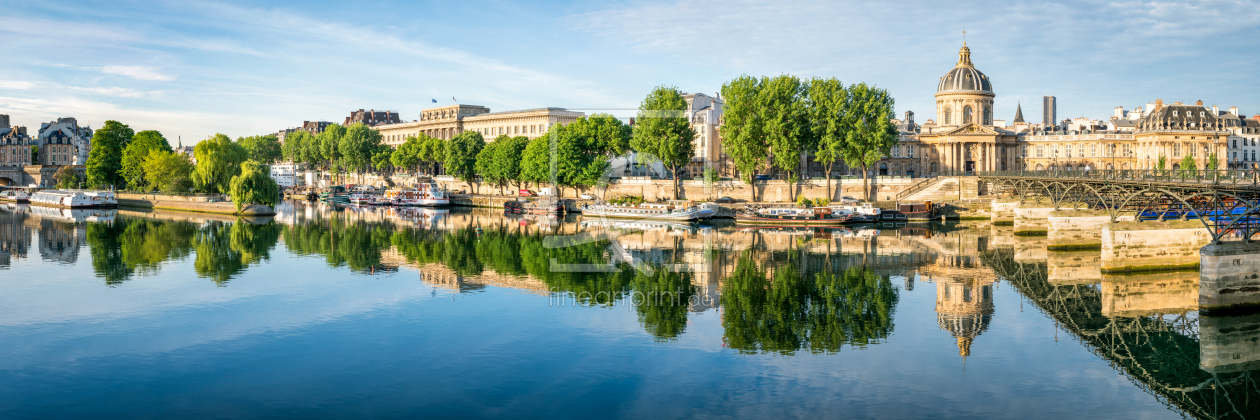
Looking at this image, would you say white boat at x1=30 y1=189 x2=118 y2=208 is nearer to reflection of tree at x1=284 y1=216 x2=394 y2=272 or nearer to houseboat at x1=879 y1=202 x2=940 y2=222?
reflection of tree at x1=284 y1=216 x2=394 y2=272

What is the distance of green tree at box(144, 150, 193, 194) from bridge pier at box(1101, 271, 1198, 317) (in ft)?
244

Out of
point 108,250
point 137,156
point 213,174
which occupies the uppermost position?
point 137,156

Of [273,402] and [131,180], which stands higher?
[131,180]

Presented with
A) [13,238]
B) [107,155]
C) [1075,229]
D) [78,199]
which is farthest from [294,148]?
[1075,229]

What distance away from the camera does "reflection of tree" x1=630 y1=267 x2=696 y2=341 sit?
22766 mm

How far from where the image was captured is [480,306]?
2614 centimetres

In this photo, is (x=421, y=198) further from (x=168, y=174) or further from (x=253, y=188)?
(x=168, y=174)

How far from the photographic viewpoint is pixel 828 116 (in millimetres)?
66750

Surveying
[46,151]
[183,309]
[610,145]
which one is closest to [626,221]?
[610,145]

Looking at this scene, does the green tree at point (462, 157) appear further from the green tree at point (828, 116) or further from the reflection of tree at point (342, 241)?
the green tree at point (828, 116)

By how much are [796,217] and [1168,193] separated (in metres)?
29.7

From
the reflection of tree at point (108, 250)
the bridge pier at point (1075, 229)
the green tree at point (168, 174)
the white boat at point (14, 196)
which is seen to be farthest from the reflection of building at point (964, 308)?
the white boat at point (14, 196)

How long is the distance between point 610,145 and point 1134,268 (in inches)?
2121

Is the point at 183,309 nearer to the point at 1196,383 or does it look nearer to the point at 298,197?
the point at 1196,383
